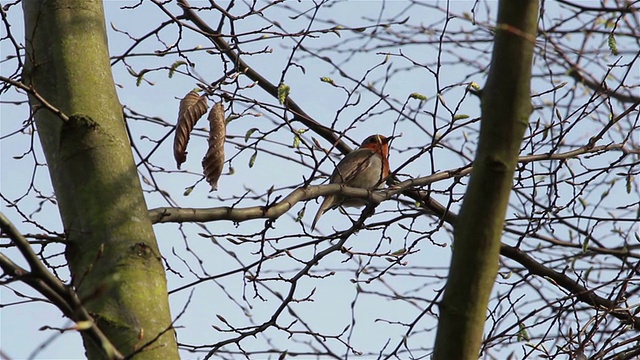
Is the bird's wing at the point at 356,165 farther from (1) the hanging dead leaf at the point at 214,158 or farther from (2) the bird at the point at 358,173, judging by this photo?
(1) the hanging dead leaf at the point at 214,158

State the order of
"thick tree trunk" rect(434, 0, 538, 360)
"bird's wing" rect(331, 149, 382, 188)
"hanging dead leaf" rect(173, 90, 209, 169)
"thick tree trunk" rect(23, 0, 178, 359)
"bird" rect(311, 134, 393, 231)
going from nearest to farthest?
"thick tree trunk" rect(434, 0, 538, 360), "thick tree trunk" rect(23, 0, 178, 359), "hanging dead leaf" rect(173, 90, 209, 169), "bird" rect(311, 134, 393, 231), "bird's wing" rect(331, 149, 382, 188)

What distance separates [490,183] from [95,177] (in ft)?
4.76

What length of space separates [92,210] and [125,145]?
13.3 inches

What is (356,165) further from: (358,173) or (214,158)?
(214,158)

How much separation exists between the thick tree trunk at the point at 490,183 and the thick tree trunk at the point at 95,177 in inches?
37.6

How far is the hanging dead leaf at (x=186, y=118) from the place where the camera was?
11.5ft

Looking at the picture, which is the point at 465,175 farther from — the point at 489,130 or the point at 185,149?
the point at 489,130

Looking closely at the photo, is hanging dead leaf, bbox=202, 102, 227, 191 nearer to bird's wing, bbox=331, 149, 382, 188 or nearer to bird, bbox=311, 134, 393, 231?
bird, bbox=311, 134, 393, 231

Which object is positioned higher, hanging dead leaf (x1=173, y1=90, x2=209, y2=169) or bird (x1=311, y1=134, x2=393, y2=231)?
bird (x1=311, y1=134, x2=393, y2=231)

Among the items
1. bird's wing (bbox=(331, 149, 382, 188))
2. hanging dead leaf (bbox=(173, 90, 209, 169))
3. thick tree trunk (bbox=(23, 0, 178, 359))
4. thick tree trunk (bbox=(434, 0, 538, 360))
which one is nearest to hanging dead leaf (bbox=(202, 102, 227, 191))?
hanging dead leaf (bbox=(173, 90, 209, 169))


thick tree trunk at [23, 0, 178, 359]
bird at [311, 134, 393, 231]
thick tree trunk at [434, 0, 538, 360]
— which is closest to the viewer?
thick tree trunk at [434, 0, 538, 360]

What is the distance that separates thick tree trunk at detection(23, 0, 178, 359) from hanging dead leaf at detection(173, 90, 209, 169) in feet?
1.11

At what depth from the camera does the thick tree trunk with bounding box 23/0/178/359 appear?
2674 mm

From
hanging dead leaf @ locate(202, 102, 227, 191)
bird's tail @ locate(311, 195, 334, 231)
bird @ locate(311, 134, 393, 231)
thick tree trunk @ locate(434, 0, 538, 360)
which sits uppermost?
bird @ locate(311, 134, 393, 231)
